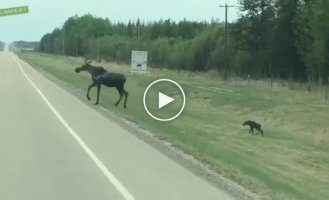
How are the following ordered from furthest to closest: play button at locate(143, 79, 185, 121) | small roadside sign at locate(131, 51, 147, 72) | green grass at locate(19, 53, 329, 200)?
small roadside sign at locate(131, 51, 147, 72) → play button at locate(143, 79, 185, 121) → green grass at locate(19, 53, 329, 200)

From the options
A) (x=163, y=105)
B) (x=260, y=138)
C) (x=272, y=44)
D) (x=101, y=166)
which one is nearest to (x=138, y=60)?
(x=272, y=44)

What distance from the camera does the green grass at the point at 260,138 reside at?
13.4 m

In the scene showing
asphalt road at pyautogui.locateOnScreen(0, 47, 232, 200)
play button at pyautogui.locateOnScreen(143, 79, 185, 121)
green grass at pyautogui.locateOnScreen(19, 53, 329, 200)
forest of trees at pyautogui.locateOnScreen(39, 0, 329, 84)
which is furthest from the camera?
forest of trees at pyautogui.locateOnScreen(39, 0, 329, 84)

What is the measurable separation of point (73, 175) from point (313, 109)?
2397 centimetres

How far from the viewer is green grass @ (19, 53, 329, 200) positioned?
1335 cm

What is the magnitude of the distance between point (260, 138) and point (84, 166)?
13.5 metres

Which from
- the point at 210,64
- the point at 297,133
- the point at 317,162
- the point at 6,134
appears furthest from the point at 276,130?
the point at 210,64

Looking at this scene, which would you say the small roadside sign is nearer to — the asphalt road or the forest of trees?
the forest of trees

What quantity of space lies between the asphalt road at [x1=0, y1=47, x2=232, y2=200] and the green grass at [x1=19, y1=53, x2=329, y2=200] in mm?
1122

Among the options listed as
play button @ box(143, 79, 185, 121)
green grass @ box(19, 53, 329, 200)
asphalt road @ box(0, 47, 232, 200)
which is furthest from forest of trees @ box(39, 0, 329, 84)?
asphalt road @ box(0, 47, 232, 200)

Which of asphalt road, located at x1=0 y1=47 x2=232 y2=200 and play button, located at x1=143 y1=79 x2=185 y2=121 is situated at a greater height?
asphalt road, located at x1=0 y1=47 x2=232 y2=200

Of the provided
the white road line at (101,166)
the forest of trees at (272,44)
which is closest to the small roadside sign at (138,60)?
the forest of trees at (272,44)

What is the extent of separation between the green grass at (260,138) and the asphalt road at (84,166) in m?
1.12

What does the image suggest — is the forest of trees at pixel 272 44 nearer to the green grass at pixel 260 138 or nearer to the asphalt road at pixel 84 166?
the green grass at pixel 260 138
